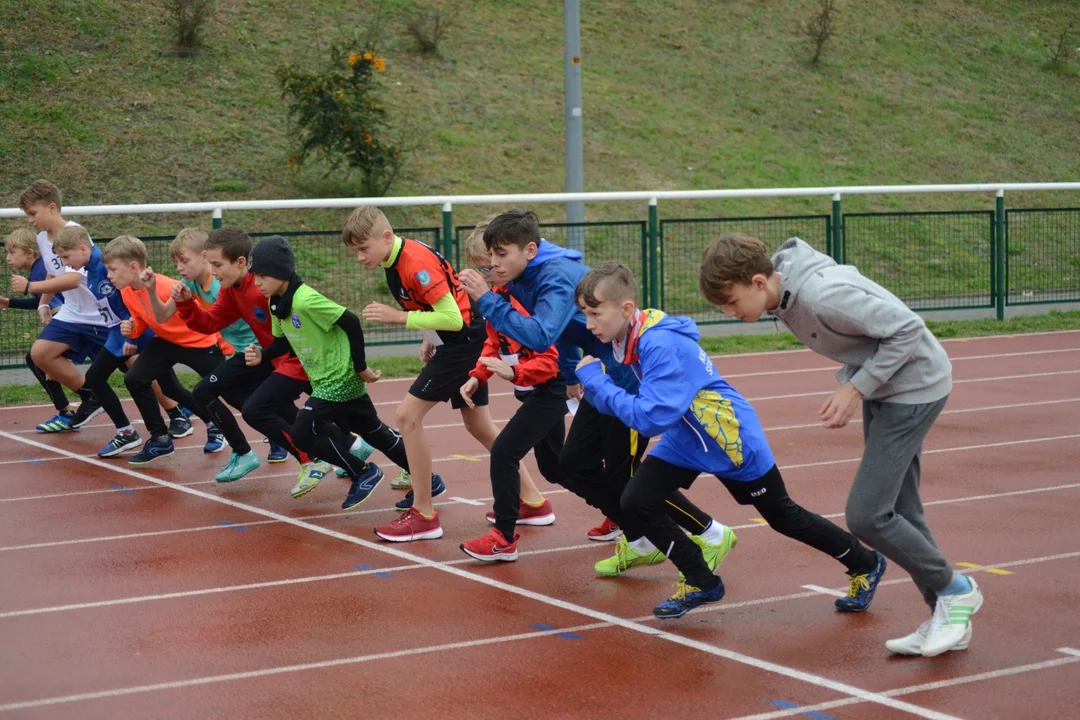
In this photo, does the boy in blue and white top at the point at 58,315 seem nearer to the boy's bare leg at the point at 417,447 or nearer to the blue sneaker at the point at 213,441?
the blue sneaker at the point at 213,441

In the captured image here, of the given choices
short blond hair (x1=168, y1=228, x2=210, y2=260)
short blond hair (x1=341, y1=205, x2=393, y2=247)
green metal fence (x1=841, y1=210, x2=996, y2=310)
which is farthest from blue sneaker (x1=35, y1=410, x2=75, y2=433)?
green metal fence (x1=841, y1=210, x2=996, y2=310)

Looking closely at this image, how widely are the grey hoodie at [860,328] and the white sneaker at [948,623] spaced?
0.75 m

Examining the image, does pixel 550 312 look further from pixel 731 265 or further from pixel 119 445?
pixel 119 445

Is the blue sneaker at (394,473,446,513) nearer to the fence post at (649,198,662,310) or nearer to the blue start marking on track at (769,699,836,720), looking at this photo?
the blue start marking on track at (769,699,836,720)

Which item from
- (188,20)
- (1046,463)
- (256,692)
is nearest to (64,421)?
(256,692)

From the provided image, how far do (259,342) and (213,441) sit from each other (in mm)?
1728

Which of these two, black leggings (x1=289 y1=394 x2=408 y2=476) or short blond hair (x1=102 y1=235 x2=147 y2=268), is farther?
short blond hair (x1=102 y1=235 x2=147 y2=268)

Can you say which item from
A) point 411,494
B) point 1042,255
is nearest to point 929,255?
point 1042,255

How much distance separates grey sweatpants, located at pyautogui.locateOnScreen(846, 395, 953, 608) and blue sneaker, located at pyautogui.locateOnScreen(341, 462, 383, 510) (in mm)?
3541

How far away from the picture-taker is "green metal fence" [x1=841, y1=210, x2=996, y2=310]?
691 inches

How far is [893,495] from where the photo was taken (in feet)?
15.5

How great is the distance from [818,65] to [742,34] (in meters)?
2.02

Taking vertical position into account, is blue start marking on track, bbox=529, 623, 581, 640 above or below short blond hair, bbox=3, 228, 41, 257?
below

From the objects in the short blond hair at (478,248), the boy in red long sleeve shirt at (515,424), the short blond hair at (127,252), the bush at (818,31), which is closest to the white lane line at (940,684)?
the boy in red long sleeve shirt at (515,424)
